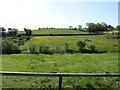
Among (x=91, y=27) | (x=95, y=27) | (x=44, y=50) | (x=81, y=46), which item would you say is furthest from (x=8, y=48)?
(x=95, y=27)

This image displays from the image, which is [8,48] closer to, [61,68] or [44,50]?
[44,50]

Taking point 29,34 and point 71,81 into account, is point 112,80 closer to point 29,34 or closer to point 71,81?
point 71,81

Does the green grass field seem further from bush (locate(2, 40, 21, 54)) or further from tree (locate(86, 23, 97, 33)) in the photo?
tree (locate(86, 23, 97, 33))

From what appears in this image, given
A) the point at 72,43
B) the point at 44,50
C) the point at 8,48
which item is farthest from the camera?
the point at 72,43

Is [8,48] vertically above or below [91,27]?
below

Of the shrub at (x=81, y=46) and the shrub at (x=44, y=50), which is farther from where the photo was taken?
the shrub at (x=81, y=46)

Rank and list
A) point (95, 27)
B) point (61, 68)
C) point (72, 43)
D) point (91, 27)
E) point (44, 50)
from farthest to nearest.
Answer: point (95, 27)
point (91, 27)
point (72, 43)
point (44, 50)
point (61, 68)

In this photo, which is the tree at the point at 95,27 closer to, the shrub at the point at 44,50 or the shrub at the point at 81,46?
the shrub at the point at 81,46

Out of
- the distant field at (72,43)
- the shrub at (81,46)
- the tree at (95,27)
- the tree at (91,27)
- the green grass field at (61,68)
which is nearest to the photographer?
the green grass field at (61,68)

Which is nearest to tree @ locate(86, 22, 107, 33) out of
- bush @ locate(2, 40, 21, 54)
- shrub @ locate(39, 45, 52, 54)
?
shrub @ locate(39, 45, 52, 54)

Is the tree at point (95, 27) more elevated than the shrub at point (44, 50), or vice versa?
the tree at point (95, 27)

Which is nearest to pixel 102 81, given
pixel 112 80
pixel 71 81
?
pixel 112 80

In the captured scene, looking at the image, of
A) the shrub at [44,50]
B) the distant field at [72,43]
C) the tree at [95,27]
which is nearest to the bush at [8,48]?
the distant field at [72,43]

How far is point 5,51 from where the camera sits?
40344 mm
